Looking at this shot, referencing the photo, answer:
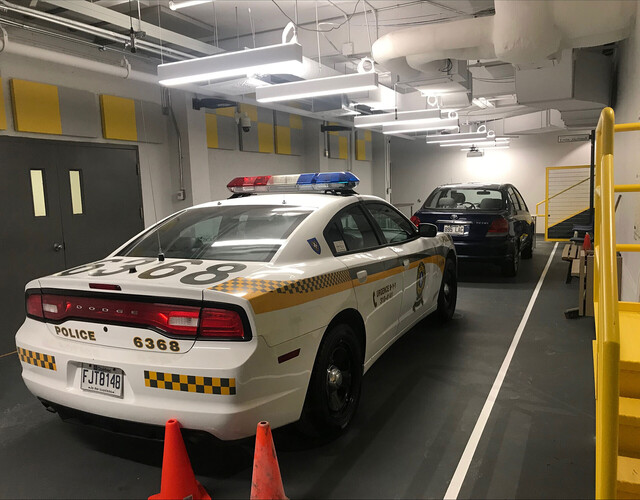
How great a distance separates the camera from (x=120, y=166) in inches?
258

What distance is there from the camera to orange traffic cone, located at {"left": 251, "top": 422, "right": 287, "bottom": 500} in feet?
6.90

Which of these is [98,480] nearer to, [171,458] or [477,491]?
[171,458]

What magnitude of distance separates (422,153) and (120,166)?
12849 millimetres

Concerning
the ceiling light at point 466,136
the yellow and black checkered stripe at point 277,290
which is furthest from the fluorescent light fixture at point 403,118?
the yellow and black checkered stripe at point 277,290

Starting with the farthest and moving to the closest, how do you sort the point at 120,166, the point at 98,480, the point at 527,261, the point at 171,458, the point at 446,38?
the point at 527,261, the point at 120,166, the point at 446,38, the point at 98,480, the point at 171,458

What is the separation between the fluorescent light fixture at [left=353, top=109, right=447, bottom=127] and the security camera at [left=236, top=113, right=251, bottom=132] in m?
1.96

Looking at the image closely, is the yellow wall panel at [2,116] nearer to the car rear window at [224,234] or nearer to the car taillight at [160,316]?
the car rear window at [224,234]

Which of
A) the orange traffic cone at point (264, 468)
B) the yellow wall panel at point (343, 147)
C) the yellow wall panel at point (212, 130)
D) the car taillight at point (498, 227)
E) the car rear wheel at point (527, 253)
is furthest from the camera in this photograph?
the yellow wall panel at point (343, 147)

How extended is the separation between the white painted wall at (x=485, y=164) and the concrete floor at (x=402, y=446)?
1265 cm

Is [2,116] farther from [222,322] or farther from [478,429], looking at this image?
[478,429]

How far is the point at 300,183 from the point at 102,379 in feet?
7.06

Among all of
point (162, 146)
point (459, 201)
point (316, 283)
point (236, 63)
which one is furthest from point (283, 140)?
point (316, 283)

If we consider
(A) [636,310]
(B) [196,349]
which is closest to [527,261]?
(A) [636,310]

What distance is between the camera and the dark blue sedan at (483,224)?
7.02 m
